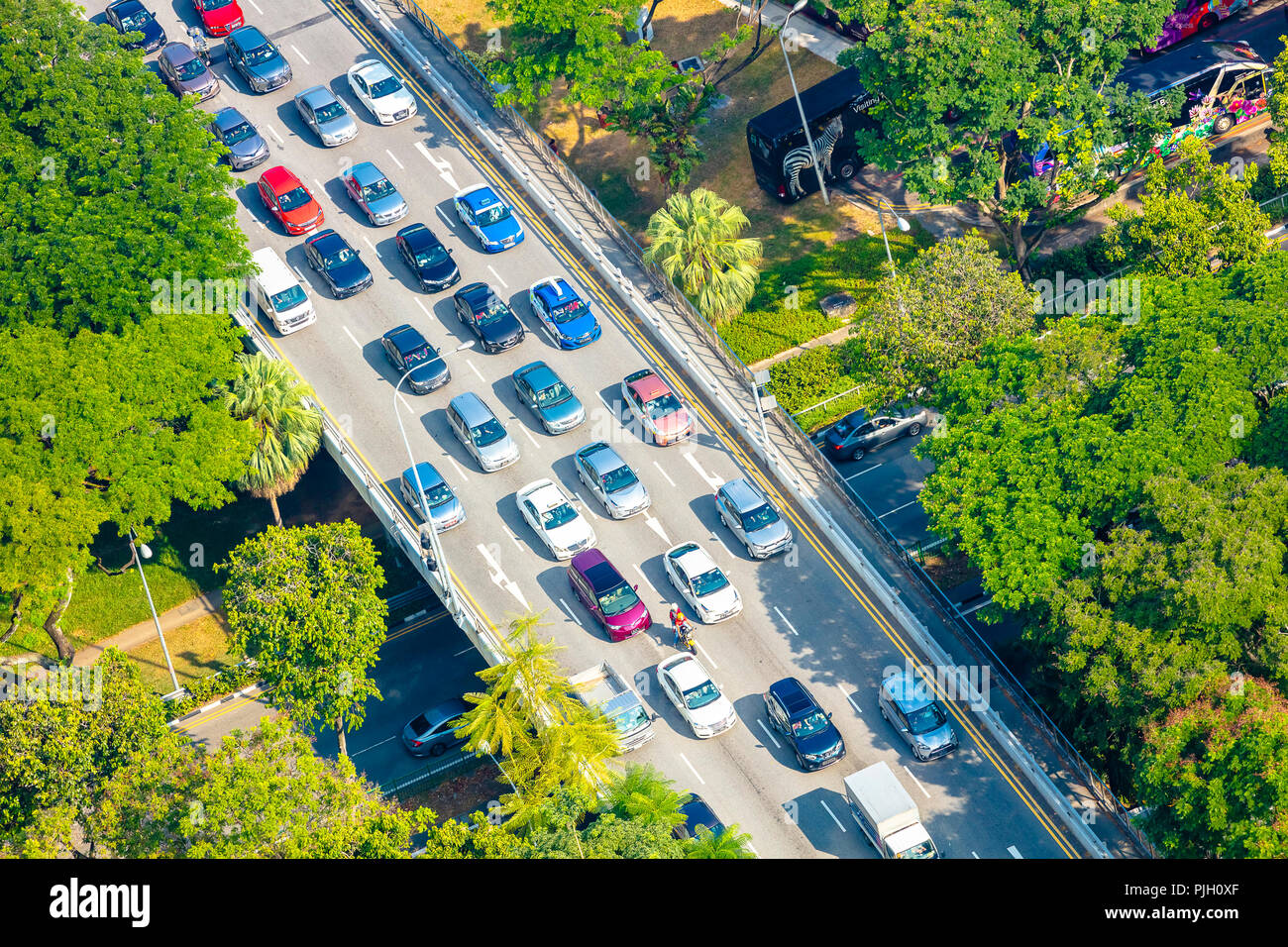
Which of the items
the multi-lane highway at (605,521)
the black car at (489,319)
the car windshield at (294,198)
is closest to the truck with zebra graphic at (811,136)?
the multi-lane highway at (605,521)

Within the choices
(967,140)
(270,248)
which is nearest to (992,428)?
(967,140)

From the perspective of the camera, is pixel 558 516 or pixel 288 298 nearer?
pixel 558 516

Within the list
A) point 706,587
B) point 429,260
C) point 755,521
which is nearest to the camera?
point 706,587

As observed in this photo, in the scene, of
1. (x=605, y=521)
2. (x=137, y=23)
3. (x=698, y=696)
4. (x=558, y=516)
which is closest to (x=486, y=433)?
(x=558, y=516)

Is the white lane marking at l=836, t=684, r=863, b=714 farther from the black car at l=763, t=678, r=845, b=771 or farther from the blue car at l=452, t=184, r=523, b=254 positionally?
the blue car at l=452, t=184, r=523, b=254

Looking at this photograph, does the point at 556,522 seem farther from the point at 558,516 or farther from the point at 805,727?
the point at 805,727

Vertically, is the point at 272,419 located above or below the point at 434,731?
above

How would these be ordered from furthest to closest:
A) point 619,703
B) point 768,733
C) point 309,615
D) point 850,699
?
point 309,615
point 850,699
point 768,733
point 619,703
